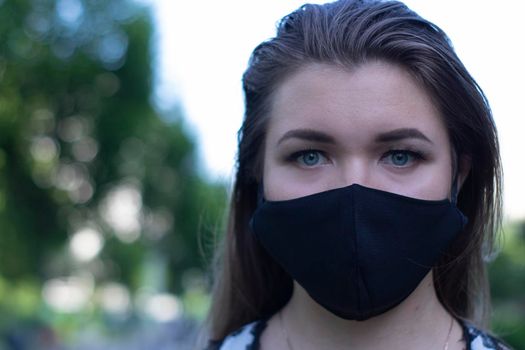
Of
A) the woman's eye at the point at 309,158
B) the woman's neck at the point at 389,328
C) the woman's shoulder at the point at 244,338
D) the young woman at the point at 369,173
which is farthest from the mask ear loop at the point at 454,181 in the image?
the woman's shoulder at the point at 244,338

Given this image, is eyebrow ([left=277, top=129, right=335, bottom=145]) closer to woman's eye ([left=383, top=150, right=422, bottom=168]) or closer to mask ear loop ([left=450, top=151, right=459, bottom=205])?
woman's eye ([left=383, top=150, right=422, bottom=168])

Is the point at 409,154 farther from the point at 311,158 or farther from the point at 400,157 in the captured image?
the point at 311,158

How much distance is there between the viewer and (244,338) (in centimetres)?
251

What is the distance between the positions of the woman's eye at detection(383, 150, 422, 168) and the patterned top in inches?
23.9

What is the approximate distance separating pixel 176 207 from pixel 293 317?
37.8m

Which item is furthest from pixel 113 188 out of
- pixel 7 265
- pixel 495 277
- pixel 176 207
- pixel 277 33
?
pixel 277 33

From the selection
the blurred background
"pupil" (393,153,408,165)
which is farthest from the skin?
the blurred background

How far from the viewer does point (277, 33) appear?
252cm

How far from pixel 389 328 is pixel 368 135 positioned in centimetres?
61

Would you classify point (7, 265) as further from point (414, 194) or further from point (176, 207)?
point (414, 194)

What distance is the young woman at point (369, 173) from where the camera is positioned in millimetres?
2102

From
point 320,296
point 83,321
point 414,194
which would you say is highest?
point 414,194

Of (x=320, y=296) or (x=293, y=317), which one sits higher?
(x=320, y=296)

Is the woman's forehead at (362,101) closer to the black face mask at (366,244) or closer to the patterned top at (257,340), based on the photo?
the black face mask at (366,244)
